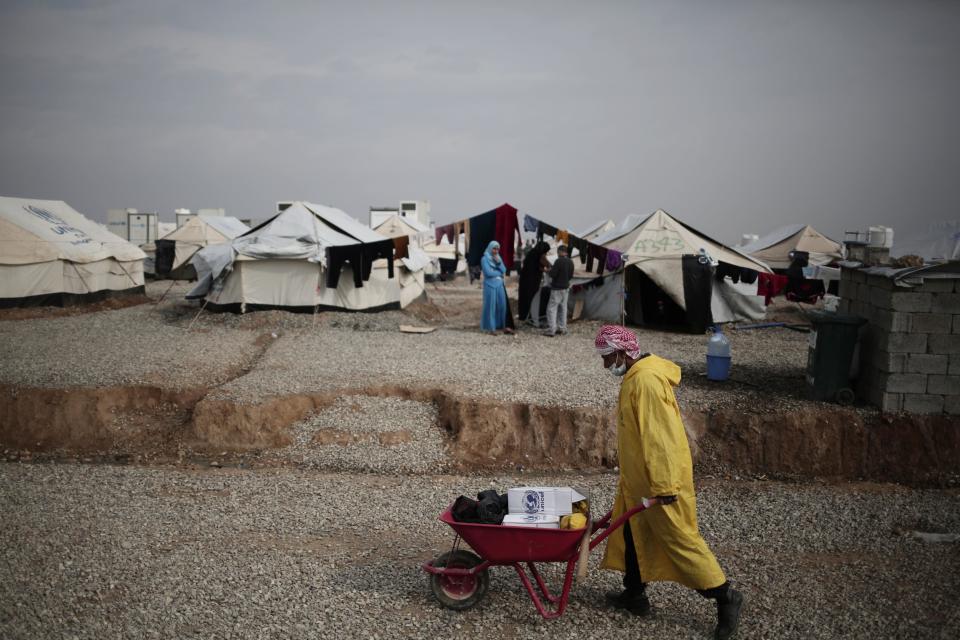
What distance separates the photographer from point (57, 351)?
12.5 meters

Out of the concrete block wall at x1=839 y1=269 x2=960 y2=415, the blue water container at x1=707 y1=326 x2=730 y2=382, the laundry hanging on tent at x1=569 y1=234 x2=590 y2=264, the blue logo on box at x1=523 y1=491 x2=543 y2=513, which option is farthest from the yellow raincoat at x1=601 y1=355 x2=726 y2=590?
the laundry hanging on tent at x1=569 y1=234 x2=590 y2=264

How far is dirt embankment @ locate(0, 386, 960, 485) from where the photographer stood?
27.9ft

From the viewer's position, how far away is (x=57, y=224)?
65.8 ft

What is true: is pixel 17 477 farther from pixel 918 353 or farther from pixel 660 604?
pixel 918 353

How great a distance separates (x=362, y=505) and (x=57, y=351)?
8524 millimetres

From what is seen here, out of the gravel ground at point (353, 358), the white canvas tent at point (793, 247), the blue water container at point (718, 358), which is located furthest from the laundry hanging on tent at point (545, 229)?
the white canvas tent at point (793, 247)

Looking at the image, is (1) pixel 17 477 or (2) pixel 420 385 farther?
(2) pixel 420 385

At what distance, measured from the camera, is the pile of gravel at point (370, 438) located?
8.59 metres

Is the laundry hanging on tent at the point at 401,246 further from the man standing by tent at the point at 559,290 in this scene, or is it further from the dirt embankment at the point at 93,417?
the dirt embankment at the point at 93,417

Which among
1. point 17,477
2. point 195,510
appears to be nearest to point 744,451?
point 195,510

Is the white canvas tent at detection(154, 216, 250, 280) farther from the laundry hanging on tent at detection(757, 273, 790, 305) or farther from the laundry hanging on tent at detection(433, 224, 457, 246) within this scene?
the laundry hanging on tent at detection(757, 273, 790, 305)

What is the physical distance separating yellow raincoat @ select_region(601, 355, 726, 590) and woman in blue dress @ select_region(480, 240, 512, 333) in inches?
416

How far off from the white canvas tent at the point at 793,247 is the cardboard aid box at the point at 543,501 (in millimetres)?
21378

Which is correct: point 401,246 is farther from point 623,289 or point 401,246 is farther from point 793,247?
point 793,247
